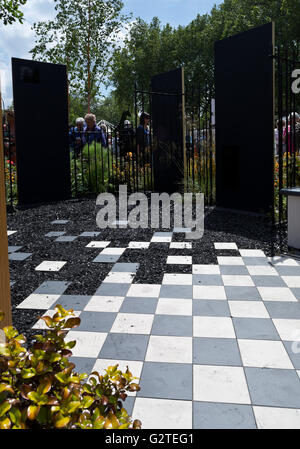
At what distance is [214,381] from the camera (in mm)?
2160

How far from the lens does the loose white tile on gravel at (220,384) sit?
200cm

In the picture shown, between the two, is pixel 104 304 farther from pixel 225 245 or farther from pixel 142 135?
pixel 142 135

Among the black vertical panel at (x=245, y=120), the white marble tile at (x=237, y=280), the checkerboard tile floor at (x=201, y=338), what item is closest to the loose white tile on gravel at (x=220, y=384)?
the checkerboard tile floor at (x=201, y=338)

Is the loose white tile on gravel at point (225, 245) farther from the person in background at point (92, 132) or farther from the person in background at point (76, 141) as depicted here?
the person in background at point (92, 132)

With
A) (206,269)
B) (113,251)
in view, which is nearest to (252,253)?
(206,269)

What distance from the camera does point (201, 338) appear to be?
2672mm

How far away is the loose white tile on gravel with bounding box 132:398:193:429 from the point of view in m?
1.81

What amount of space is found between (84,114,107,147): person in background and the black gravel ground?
8.90 ft

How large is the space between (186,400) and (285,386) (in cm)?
53

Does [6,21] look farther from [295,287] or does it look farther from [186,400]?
[186,400]

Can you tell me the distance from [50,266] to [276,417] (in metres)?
3.04

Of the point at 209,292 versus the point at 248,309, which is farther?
the point at 209,292

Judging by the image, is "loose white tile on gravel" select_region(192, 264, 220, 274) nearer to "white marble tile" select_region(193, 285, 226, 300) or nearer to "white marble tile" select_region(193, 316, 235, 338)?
"white marble tile" select_region(193, 285, 226, 300)

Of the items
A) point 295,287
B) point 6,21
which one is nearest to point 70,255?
point 295,287
